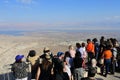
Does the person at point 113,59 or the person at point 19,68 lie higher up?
the person at point 19,68

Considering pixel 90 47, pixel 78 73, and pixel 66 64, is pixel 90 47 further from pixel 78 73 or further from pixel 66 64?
pixel 66 64

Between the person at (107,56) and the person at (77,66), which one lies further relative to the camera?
the person at (107,56)

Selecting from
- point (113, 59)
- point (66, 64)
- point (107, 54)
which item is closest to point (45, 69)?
point (66, 64)

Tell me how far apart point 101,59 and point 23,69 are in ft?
19.0

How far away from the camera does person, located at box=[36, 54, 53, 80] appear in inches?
383

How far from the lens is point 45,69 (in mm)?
9820

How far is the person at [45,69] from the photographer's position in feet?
31.9

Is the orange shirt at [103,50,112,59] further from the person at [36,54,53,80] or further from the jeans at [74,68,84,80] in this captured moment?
the person at [36,54,53,80]

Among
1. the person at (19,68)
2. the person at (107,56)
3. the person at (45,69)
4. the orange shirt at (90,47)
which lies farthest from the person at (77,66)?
the orange shirt at (90,47)

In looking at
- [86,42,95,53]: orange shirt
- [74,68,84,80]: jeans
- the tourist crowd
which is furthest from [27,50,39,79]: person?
[86,42,95,53]: orange shirt

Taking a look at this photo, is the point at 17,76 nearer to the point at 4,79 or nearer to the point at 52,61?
the point at 52,61

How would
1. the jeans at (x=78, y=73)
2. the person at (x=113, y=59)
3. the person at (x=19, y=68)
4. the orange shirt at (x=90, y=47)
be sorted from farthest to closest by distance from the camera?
the orange shirt at (x=90, y=47), the person at (x=113, y=59), the jeans at (x=78, y=73), the person at (x=19, y=68)

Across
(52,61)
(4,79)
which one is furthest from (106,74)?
(52,61)

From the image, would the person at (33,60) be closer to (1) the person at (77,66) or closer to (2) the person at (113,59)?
(1) the person at (77,66)
